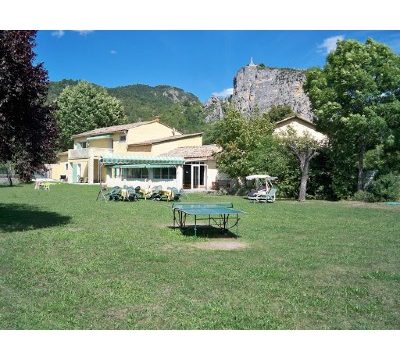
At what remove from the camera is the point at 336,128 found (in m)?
26.5

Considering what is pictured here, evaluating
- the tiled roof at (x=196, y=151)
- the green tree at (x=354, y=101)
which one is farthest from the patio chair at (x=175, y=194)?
the green tree at (x=354, y=101)

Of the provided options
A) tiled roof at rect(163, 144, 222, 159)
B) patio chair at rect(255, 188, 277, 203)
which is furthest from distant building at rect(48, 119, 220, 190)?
patio chair at rect(255, 188, 277, 203)

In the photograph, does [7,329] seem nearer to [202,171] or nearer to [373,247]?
[373,247]

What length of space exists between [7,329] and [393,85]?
80.9 feet

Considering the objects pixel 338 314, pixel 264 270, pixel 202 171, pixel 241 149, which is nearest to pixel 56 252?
pixel 264 270

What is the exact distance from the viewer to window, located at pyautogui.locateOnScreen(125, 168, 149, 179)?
3491 centimetres

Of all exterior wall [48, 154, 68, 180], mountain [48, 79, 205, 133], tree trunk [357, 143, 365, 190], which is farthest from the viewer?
mountain [48, 79, 205, 133]

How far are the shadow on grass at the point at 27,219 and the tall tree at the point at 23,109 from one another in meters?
1.53

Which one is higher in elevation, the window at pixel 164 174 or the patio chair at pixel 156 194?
the window at pixel 164 174

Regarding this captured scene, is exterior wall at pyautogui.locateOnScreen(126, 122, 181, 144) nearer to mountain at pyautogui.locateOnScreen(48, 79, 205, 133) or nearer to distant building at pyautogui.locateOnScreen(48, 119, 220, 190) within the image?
distant building at pyautogui.locateOnScreen(48, 119, 220, 190)

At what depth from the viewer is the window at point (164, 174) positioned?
34688 mm

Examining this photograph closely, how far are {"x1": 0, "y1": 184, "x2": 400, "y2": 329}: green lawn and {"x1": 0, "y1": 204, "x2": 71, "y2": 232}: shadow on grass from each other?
4.9 inches

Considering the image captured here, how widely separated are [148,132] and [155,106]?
36.5 meters

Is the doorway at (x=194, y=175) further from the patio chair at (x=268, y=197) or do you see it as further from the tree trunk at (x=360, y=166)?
the tree trunk at (x=360, y=166)
